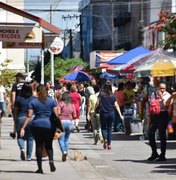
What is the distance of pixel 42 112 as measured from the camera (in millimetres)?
13555

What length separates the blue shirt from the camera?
13.4m

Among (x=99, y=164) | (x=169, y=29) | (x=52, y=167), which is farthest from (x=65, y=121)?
(x=169, y=29)

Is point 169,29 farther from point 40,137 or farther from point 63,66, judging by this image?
point 63,66

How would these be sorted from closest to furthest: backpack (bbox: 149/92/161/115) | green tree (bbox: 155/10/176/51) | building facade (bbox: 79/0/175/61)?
backpack (bbox: 149/92/161/115), green tree (bbox: 155/10/176/51), building facade (bbox: 79/0/175/61)

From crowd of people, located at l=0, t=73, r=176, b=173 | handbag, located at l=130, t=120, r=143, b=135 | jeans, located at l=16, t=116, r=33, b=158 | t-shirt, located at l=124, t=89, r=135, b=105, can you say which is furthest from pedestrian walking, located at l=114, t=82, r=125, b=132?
jeans, located at l=16, t=116, r=33, b=158

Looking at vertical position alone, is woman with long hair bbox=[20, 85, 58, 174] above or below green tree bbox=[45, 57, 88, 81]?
above

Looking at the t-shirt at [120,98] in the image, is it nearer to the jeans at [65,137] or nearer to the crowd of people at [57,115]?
the crowd of people at [57,115]

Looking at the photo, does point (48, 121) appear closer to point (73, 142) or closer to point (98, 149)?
point (98, 149)

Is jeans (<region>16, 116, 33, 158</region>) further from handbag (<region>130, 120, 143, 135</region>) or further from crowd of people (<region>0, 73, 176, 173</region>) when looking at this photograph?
handbag (<region>130, 120, 143, 135</region>)

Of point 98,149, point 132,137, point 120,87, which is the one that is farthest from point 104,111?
point 120,87

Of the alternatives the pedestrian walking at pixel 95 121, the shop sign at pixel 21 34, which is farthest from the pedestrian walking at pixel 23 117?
the pedestrian walking at pixel 95 121

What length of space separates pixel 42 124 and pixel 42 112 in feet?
0.92

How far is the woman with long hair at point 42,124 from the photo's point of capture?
1338cm

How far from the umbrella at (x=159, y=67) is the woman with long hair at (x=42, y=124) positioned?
5694 millimetres
